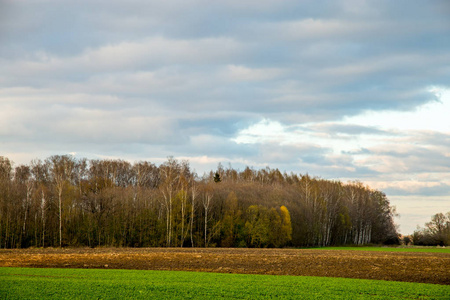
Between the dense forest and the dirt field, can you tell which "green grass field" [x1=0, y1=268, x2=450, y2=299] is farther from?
the dense forest

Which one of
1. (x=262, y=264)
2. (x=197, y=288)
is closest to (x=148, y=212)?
(x=262, y=264)

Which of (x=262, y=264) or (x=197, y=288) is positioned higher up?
(x=197, y=288)

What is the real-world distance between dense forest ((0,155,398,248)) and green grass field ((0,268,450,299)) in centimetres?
4389

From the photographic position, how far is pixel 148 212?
85062 millimetres

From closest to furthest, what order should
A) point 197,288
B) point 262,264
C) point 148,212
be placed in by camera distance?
point 197,288 → point 262,264 → point 148,212

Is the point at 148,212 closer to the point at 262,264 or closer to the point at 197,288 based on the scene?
the point at 262,264

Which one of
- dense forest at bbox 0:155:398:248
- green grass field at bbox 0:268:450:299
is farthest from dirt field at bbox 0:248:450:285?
dense forest at bbox 0:155:398:248

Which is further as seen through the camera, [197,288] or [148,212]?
[148,212]

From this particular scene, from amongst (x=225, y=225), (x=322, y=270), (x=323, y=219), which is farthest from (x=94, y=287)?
(x=323, y=219)

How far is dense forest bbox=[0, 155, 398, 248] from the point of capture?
75.7 m

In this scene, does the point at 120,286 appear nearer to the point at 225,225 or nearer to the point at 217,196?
the point at 225,225

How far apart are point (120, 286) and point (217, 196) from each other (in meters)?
66.4

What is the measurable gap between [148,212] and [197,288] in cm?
5885

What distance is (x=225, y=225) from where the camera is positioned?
87312 mm
